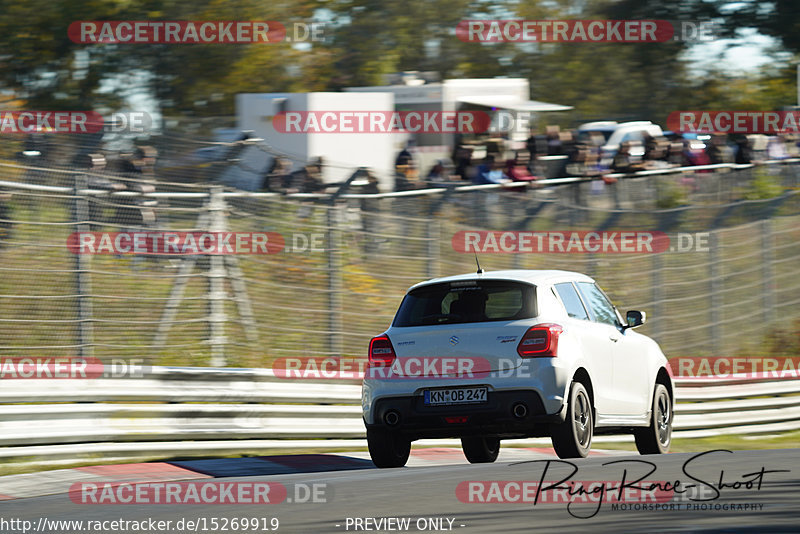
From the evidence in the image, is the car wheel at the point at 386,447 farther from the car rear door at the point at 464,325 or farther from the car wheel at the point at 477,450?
the car wheel at the point at 477,450

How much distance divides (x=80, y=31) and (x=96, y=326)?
19.8 metres

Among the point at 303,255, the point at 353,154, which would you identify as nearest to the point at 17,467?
the point at 303,255

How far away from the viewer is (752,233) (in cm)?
2038

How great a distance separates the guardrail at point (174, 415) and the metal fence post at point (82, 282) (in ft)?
5.68

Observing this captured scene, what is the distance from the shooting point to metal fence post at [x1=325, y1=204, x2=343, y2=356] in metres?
16.0

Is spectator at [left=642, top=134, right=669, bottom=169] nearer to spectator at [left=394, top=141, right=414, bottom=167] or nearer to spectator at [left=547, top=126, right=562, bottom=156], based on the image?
spectator at [left=547, top=126, right=562, bottom=156]

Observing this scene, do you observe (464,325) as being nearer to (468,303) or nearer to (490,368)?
(468,303)

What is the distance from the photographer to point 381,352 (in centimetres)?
1057

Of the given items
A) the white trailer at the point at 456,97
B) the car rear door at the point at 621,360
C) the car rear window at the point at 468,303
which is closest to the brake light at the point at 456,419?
the car rear window at the point at 468,303

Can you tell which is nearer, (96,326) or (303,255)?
(96,326)

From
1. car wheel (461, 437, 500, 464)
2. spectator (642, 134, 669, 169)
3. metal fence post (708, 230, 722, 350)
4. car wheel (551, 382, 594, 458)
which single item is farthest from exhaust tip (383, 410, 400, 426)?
spectator (642, 134, 669, 169)

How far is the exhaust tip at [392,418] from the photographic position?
10.4 meters

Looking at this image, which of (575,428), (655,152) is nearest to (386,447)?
(575,428)

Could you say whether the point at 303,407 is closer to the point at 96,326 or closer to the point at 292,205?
the point at 96,326
